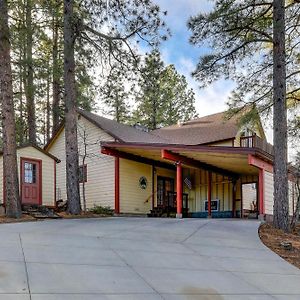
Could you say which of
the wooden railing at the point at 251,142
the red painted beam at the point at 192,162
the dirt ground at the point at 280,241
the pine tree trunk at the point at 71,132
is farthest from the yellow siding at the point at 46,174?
the wooden railing at the point at 251,142

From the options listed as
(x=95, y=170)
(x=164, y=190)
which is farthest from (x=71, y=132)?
(x=164, y=190)

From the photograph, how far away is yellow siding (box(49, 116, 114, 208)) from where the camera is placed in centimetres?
1819

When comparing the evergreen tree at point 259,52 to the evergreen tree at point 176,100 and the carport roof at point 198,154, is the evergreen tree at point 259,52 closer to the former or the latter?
the carport roof at point 198,154

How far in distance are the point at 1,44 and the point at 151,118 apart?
2415 cm

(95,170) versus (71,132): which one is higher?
(71,132)

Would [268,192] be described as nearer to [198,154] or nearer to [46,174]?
[198,154]

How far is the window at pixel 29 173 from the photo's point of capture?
54.5 ft

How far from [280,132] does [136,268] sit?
7.31 metres

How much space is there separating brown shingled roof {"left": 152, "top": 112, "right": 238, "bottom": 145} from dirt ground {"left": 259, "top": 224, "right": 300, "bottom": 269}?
9.91m

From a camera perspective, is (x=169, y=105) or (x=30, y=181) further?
(x=169, y=105)

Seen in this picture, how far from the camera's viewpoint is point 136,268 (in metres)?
5.73

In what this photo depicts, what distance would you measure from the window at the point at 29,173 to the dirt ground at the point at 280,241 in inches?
390

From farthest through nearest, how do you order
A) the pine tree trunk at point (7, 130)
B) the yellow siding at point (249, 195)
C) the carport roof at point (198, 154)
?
the yellow siding at point (249, 195)
the carport roof at point (198, 154)
the pine tree trunk at point (7, 130)

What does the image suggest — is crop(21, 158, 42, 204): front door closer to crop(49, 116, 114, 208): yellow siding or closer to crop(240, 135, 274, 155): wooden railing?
crop(49, 116, 114, 208): yellow siding
